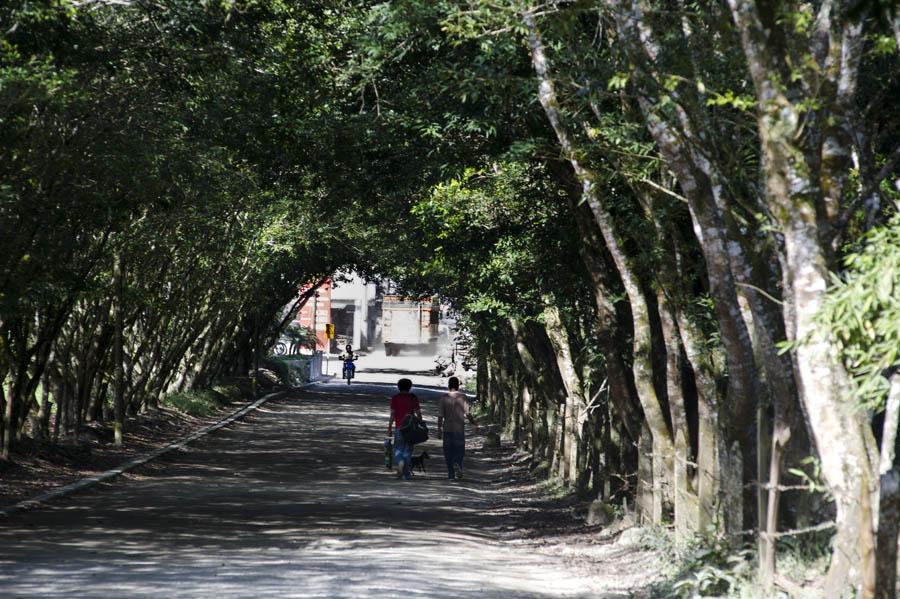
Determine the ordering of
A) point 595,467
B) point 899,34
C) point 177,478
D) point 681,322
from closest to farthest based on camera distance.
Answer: point 899,34
point 681,322
point 595,467
point 177,478

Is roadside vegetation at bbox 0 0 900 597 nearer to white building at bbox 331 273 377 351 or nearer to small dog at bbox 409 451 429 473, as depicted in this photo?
small dog at bbox 409 451 429 473

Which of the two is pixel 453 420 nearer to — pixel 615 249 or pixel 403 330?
pixel 615 249

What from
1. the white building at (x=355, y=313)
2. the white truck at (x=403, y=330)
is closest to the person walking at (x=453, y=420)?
the white truck at (x=403, y=330)

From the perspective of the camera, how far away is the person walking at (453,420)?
2161 centimetres

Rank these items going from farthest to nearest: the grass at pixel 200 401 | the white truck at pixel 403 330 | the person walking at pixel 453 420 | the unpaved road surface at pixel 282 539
A: the white truck at pixel 403 330 → the grass at pixel 200 401 → the person walking at pixel 453 420 → the unpaved road surface at pixel 282 539

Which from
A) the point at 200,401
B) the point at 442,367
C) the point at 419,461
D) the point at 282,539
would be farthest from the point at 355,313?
the point at 282,539

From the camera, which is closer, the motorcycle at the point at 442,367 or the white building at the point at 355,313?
the motorcycle at the point at 442,367

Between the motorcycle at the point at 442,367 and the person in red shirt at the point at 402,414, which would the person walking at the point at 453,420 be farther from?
the motorcycle at the point at 442,367

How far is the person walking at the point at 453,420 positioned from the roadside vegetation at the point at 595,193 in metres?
1.62

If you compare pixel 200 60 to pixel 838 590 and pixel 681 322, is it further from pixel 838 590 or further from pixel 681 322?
pixel 838 590

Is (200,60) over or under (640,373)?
over

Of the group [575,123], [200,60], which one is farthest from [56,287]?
[575,123]

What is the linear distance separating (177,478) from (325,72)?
322 inches

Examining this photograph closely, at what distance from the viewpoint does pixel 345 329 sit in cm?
10931
